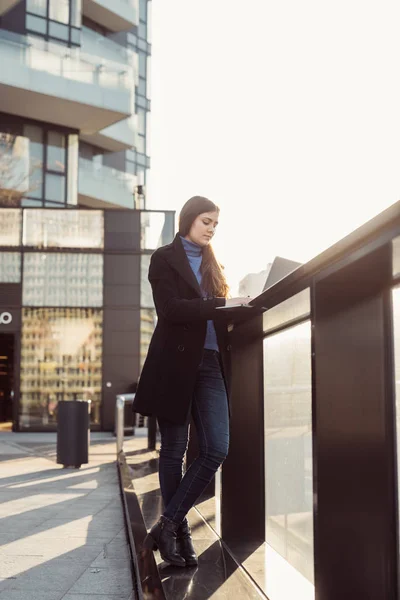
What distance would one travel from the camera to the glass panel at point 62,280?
1942cm

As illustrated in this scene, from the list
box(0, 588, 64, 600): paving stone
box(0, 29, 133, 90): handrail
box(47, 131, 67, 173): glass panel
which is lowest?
box(0, 588, 64, 600): paving stone

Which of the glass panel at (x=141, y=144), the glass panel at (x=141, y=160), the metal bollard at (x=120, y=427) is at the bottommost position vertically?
the metal bollard at (x=120, y=427)

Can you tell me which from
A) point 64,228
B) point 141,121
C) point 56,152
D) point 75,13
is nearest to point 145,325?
point 64,228

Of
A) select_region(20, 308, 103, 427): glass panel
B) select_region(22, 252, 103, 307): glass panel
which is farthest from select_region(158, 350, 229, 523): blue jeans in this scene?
select_region(22, 252, 103, 307): glass panel

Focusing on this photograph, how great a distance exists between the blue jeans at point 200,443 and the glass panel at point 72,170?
70.2 ft

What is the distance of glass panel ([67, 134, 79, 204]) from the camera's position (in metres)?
24.4

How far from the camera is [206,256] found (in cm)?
358

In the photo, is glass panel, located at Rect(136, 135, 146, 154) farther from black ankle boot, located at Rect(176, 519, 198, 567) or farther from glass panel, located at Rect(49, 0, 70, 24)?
black ankle boot, located at Rect(176, 519, 198, 567)

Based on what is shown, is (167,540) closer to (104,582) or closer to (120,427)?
(104,582)

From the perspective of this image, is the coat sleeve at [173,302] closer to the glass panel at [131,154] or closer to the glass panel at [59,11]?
the glass panel at [59,11]

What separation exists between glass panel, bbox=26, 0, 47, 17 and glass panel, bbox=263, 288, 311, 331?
22502mm

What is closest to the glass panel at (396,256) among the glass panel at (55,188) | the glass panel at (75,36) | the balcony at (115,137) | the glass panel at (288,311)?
the glass panel at (288,311)

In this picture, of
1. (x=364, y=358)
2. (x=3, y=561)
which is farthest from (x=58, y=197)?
(x=364, y=358)

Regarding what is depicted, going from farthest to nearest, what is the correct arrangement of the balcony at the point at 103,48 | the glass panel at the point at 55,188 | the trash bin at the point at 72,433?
the balcony at the point at 103,48 → the glass panel at the point at 55,188 → the trash bin at the point at 72,433
